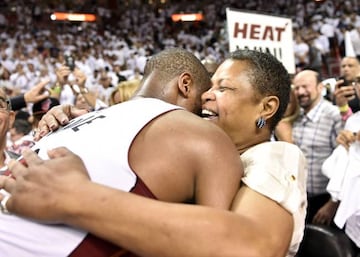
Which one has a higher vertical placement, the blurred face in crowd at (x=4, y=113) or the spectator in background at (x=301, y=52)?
the blurred face in crowd at (x=4, y=113)

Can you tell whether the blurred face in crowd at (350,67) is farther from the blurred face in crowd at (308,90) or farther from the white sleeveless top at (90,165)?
the white sleeveless top at (90,165)

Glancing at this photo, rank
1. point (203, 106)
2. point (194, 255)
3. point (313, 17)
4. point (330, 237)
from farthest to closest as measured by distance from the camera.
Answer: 1. point (313, 17)
2. point (330, 237)
3. point (203, 106)
4. point (194, 255)

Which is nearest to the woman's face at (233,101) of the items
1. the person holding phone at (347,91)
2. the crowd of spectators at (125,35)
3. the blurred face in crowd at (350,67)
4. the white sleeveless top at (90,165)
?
the white sleeveless top at (90,165)

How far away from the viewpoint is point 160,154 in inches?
48.2

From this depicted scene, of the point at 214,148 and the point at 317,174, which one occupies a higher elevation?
the point at 214,148

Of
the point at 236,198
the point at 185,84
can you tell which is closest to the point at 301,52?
the point at 185,84

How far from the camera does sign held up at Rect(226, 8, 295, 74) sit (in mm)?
4348

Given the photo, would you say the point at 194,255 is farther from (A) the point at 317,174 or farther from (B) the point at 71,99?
(B) the point at 71,99

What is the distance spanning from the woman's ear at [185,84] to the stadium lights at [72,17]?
59.4 feet

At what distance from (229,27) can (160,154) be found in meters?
3.24

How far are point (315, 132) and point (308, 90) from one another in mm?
338

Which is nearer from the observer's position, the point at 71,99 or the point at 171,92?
the point at 171,92

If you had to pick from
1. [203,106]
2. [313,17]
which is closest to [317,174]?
[203,106]

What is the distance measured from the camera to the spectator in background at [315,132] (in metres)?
3.87
